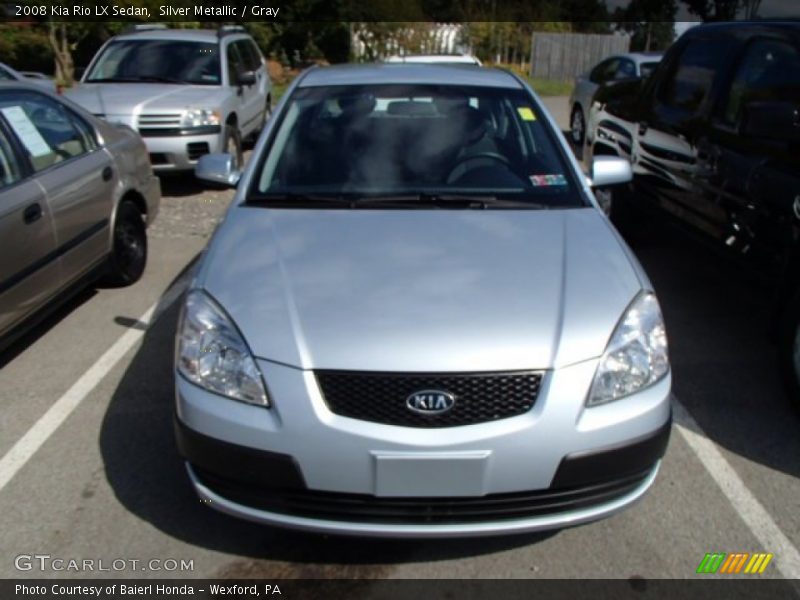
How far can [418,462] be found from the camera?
2383 mm

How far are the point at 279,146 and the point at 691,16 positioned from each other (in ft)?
114

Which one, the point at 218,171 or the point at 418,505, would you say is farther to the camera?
the point at 218,171

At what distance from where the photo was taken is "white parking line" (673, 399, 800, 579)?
286 cm

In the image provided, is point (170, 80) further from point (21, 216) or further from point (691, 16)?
point (691, 16)

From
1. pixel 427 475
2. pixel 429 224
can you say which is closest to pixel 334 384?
pixel 427 475

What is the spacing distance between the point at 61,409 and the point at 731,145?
394 centimetres

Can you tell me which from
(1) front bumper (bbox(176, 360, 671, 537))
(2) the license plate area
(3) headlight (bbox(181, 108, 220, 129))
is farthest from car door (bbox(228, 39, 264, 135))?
(2) the license plate area

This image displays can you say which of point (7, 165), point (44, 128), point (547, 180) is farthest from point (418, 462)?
point (44, 128)

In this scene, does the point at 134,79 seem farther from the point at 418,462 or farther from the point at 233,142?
the point at 418,462

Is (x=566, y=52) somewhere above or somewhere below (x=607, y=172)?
below

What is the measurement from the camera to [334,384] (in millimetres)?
2445

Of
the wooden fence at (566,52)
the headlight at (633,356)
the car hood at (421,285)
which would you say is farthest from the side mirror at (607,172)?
the wooden fence at (566,52)

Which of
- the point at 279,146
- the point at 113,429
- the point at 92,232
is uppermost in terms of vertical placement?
the point at 279,146

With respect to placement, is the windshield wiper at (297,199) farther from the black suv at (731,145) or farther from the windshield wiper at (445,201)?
the black suv at (731,145)
